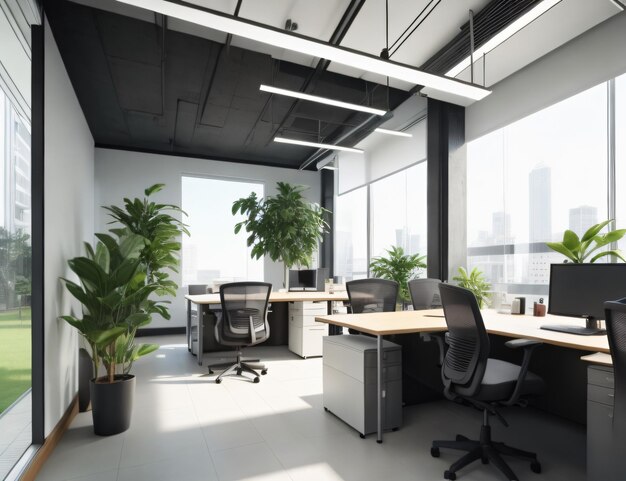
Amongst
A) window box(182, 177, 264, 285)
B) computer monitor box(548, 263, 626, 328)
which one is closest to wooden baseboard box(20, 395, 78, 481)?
computer monitor box(548, 263, 626, 328)

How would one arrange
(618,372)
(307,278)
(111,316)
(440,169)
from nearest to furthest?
(618,372)
(111,316)
(440,169)
(307,278)

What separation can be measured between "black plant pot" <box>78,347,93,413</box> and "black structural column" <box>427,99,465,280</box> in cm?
408

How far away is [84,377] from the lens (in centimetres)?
343

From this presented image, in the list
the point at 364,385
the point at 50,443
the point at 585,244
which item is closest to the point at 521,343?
the point at 364,385

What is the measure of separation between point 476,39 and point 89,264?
3870mm

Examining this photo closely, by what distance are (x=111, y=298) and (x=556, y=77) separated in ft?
15.7

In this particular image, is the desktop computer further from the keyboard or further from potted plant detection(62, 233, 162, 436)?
potted plant detection(62, 233, 162, 436)

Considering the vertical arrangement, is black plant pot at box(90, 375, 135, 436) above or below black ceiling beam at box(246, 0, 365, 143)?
below

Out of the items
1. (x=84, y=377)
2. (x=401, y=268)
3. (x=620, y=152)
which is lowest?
(x=84, y=377)

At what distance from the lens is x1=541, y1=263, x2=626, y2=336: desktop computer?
243 cm

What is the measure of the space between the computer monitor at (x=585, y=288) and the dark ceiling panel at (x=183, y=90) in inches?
132

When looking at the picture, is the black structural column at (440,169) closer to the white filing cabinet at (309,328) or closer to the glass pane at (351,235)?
the white filing cabinet at (309,328)

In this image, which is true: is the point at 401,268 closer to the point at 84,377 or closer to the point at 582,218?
the point at 582,218

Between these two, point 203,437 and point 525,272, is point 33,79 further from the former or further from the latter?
point 525,272
